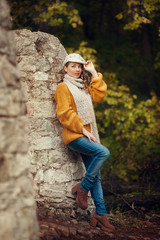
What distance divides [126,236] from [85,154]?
107 cm

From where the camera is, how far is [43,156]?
12.0 feet

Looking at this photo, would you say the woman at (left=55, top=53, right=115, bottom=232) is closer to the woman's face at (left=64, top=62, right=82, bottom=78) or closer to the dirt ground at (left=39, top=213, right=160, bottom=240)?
the woman's face at (left=64, top=62, right=82, bottom=78)

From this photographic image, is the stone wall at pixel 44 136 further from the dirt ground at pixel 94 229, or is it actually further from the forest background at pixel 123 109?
the forest background at pixel 123 109

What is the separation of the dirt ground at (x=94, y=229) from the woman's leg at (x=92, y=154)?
1.58 feet

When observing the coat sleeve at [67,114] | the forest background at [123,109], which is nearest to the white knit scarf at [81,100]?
the coat sleeve at [67,114]

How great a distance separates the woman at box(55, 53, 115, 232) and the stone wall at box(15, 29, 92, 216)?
0.20 m

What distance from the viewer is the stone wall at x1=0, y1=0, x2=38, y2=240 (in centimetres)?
181

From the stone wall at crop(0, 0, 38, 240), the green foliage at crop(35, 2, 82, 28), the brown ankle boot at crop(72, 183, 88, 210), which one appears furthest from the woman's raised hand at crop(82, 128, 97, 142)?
the green foliage at crop(35, 2, 82, 28)

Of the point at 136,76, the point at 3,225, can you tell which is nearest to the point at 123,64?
the point at 136,76

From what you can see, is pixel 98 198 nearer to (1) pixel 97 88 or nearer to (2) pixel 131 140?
(1) pixel 97 88

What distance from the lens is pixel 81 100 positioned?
3.49 m

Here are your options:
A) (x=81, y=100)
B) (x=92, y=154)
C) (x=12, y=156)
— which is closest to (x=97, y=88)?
(x=81, y=100)

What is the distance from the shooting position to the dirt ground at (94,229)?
3064mm

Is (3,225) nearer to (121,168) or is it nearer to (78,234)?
(78,234)
